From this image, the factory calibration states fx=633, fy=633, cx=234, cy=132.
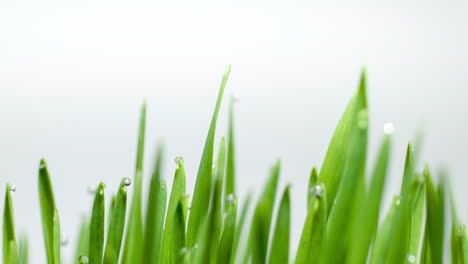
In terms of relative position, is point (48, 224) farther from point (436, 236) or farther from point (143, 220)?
point (436, 236)

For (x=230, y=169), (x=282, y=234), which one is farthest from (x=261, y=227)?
(x=230, y=169)

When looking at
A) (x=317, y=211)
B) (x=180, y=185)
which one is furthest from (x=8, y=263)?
(x=317, y=211)

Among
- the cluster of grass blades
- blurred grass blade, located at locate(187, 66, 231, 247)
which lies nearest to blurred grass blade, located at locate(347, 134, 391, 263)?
the cluster of grass blades

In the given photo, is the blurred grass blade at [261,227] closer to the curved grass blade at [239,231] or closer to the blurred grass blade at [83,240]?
the curved grass blade at [239,231]

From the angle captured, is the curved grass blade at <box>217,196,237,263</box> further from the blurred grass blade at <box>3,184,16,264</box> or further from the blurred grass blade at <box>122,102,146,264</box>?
the blurred grass blade at <box>3,184,16,264</box>

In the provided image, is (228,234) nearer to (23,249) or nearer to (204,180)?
(204,180)

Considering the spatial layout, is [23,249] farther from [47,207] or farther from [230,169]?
[230,169]

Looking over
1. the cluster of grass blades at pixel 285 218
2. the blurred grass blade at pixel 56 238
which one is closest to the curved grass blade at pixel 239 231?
the cluster of grass blades at pixel 285 218

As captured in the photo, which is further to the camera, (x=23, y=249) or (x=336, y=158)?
(x=23, y=249)
